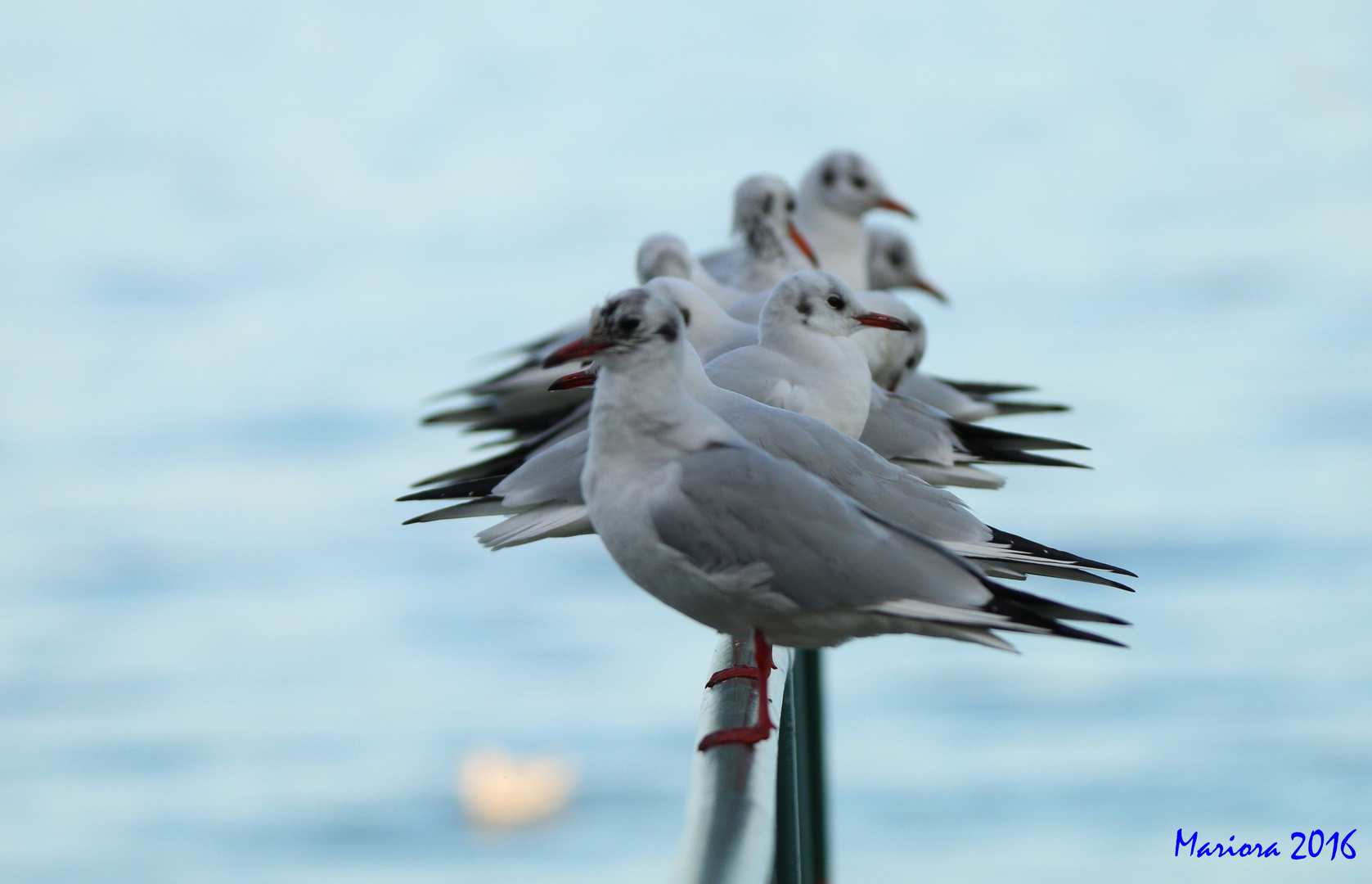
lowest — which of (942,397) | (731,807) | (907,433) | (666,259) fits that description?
(731,807)

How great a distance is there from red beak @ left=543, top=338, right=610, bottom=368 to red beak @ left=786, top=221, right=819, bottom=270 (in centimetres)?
224

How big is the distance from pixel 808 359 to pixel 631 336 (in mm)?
803

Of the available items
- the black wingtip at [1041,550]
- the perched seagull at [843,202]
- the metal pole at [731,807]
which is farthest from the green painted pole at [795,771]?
the perched seagull at [843,202]

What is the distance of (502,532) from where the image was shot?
2453mm

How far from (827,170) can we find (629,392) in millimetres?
3060

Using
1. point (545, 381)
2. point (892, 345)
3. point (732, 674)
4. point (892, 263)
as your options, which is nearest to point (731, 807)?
point (732, 674)

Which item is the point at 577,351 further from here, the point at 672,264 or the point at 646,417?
the point at 672,264

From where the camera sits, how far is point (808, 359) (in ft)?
9.08

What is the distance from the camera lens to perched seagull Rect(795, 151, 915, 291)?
4.87m

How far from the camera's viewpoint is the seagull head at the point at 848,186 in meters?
4.91

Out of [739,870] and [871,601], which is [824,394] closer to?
[871,601]

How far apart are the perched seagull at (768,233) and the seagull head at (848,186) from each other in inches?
23.6

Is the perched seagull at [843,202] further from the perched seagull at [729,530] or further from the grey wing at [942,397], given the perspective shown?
the perched seagull at [729,530]

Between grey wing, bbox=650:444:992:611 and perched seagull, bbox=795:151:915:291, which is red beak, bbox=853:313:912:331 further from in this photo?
perched seagull, bbox=795:151:915:291
